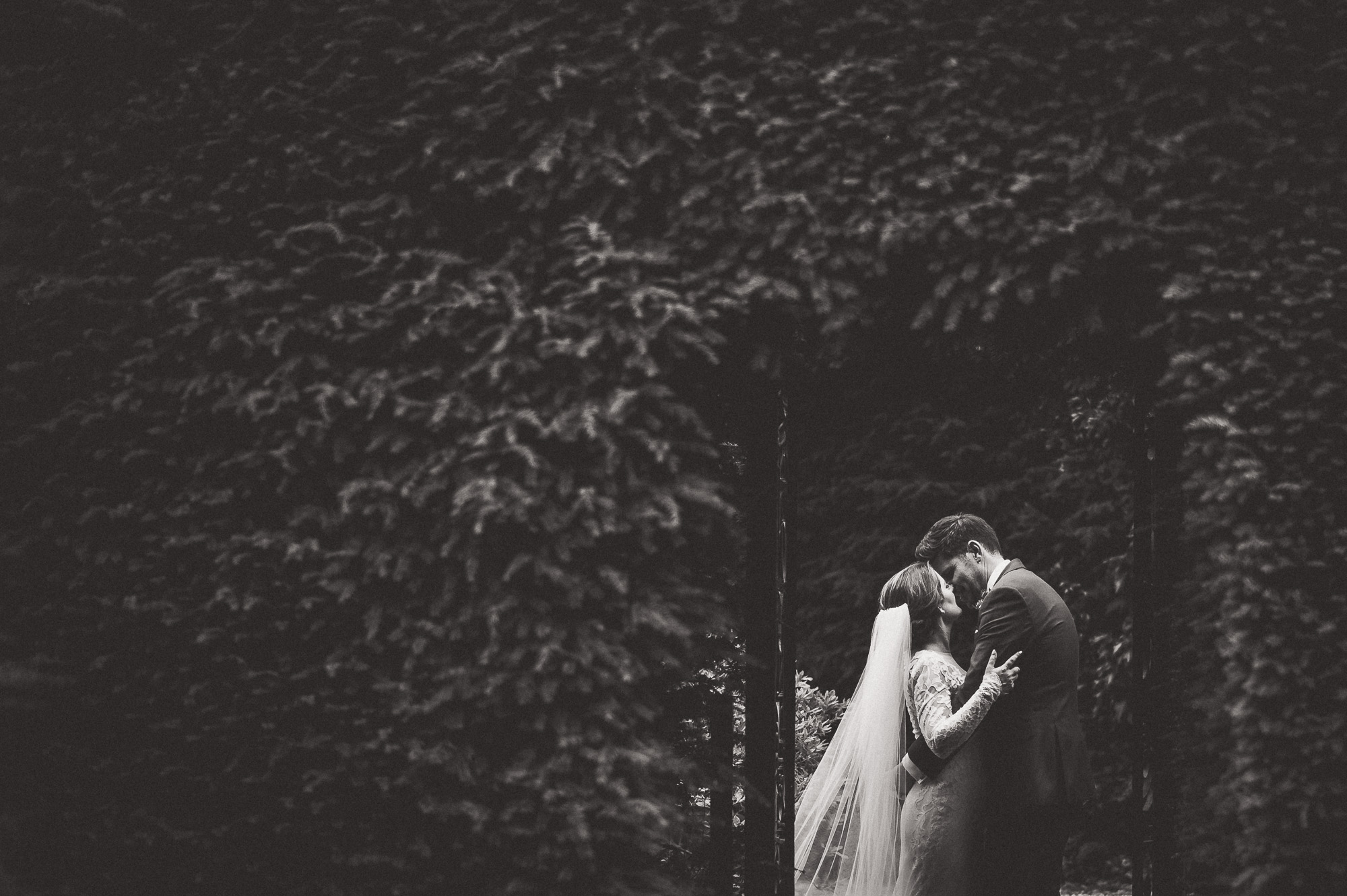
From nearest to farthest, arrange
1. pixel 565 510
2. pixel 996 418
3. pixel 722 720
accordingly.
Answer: pixel 565 510 → pixel 722 720 → pixel 996 418

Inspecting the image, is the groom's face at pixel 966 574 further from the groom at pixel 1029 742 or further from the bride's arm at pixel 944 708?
the bride's arm at pixel 944 708

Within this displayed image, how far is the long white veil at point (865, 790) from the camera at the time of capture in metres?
5.84

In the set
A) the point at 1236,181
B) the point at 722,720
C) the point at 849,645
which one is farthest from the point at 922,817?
the point at 849,645

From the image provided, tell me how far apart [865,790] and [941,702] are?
107 cm

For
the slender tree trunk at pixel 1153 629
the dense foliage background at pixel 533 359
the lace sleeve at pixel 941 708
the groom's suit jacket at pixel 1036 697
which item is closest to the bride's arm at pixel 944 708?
the lace sleeve at pixel 941 708

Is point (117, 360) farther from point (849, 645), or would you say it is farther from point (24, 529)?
point (849, 645)

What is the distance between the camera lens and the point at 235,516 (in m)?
3.80

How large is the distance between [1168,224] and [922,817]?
298 centimetres

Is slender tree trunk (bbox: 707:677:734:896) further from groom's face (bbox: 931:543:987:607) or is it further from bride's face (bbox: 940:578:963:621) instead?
groom's face (bbox: 931:543:987:607)

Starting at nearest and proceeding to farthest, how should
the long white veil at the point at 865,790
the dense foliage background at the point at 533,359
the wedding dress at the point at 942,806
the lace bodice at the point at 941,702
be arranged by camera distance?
the dense foliage background at the point at 533,359, the lace bodice at the point at 941,702, the wedding dress at the point at 942,806, the long white veil at the point at 865,790

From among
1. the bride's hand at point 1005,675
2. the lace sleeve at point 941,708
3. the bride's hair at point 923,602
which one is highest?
the bride's hair at point 923,602

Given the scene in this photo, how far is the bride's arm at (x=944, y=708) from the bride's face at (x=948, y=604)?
1.09 ft

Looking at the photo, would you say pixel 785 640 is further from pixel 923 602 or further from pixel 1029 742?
pixel 1029 742

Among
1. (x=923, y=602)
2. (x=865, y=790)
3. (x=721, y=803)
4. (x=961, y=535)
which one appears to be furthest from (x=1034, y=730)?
(x=721, y=803)
